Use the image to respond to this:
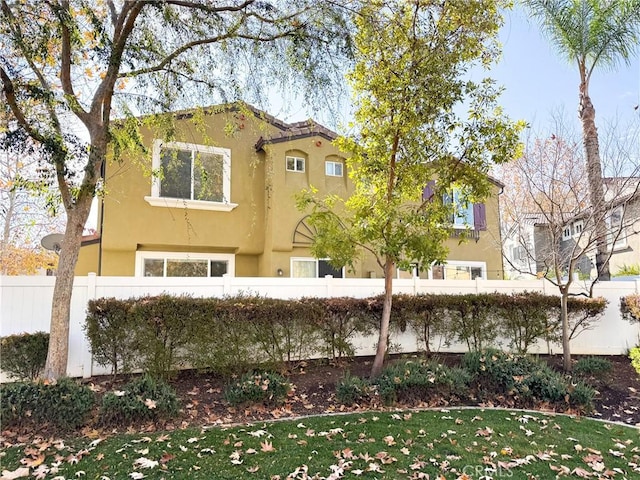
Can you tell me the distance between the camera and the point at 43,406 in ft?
16.6

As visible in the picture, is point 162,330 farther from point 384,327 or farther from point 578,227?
point 578,227

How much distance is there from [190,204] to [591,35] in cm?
1173

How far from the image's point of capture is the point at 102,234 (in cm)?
1114

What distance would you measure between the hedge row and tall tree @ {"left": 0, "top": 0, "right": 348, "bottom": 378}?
879mm

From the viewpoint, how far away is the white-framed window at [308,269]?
12672 mm

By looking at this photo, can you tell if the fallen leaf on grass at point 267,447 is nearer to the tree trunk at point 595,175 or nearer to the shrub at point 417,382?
the shrub at point 417,382

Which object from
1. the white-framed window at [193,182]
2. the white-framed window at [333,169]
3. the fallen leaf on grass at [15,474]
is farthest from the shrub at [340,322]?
the white-framed window at [333,169]

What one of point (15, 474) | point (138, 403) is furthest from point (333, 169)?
point (15, 474)

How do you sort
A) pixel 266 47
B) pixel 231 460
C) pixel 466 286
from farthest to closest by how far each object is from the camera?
pixel 466 286 → pixel 266 47 → pixel 231 460

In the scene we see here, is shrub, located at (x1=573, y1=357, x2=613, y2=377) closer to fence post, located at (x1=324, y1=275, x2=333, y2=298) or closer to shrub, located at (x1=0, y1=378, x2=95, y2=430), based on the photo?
fence post, located at (x1=324, y1=275, x2=333, y2=298)

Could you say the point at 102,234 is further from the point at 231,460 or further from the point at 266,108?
the point at 231,460

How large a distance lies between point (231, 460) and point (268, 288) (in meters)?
4.54

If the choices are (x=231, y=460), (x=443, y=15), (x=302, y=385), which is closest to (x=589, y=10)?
(x=443, y=15)

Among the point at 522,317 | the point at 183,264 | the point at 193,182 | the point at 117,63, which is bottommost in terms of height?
the point at 522,317
